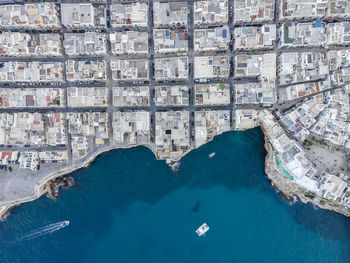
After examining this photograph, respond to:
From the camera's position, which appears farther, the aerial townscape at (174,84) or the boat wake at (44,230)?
the boat wake at (44,230)

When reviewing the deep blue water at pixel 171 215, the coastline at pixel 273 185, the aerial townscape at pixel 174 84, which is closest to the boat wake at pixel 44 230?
the deep blue water at pixel 171 215

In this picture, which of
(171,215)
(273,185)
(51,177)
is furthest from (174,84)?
(51,177)

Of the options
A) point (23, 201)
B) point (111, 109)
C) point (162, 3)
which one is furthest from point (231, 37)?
point (23, 201)

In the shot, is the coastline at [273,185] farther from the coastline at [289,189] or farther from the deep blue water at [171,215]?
the deep blue water at [171,215]

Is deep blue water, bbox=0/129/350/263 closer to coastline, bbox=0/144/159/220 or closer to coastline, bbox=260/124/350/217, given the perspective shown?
coastline, bbox=260/124/350/217

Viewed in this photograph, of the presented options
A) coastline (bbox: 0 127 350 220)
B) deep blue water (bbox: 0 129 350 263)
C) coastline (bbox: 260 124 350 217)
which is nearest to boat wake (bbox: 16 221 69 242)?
deep blue water (bbox: 0 129 350 263)

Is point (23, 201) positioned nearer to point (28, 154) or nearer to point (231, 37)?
point (28, 154)
